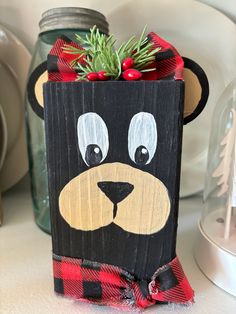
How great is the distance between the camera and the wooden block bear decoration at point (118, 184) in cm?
32

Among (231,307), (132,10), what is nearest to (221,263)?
(231,307)

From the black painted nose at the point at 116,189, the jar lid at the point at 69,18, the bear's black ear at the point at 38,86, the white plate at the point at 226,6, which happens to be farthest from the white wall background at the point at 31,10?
the black painted nose at the point at 116,189

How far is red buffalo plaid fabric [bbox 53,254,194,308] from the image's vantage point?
357 mm

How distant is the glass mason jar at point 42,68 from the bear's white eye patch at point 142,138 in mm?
113

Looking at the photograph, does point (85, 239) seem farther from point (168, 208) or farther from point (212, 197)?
point (212, 197)

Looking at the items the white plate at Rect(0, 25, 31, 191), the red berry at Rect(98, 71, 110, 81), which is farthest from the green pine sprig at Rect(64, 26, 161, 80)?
the white plate at Rect(0, 25, 31, 191)

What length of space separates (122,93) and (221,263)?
0.71 feet

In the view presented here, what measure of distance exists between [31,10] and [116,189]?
37 centimetres

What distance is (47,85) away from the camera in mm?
324

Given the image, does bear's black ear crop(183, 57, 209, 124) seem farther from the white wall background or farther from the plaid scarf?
the white wall background

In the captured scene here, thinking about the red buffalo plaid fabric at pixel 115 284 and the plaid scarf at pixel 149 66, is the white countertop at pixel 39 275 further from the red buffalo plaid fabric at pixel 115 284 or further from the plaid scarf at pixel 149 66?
the plaid scarf at pixel 149 66

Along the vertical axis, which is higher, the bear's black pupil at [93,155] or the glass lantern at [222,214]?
the bear's black pupil at [93,155]

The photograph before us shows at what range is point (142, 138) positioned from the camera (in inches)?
12.9

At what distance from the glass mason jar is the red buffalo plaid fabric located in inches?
5.9
